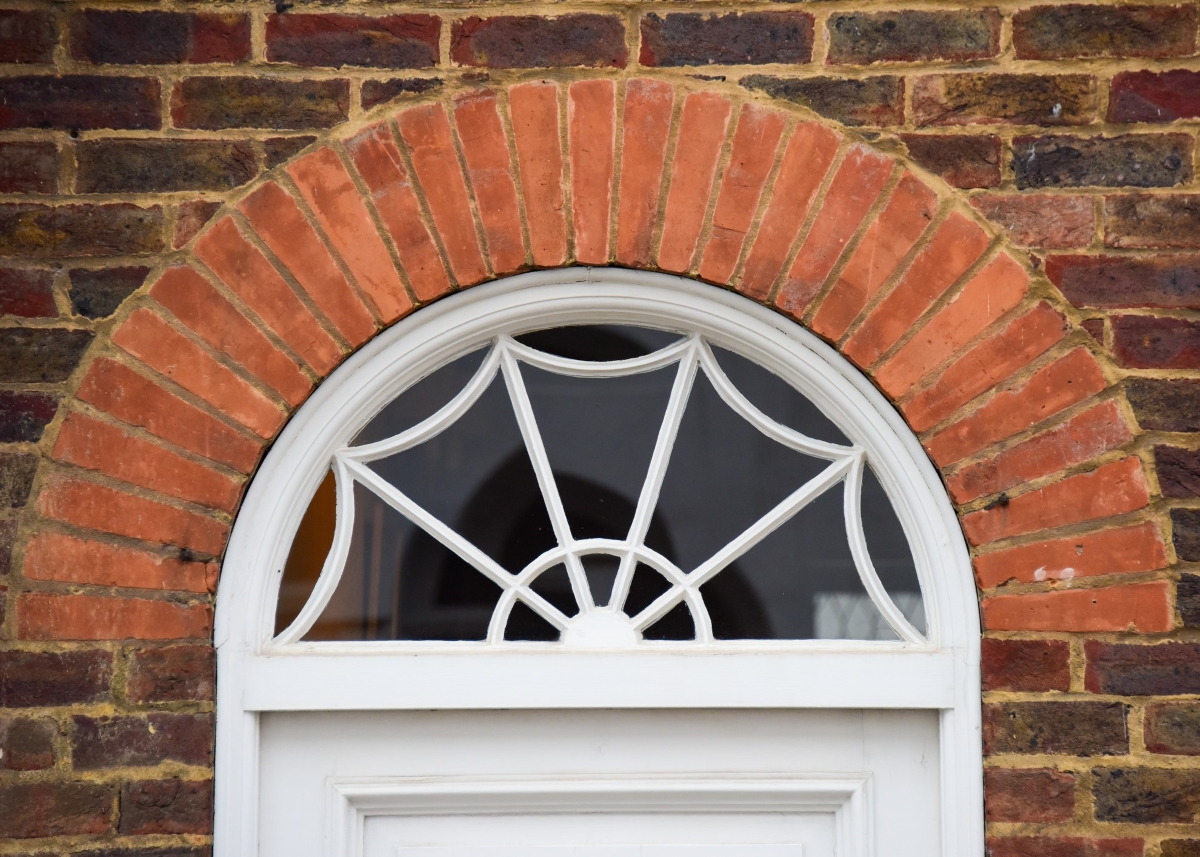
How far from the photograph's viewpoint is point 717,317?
2027 mm

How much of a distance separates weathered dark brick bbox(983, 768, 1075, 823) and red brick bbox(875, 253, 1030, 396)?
2.53 ft

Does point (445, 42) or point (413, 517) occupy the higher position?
point (445, 42)

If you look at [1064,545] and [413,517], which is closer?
[1064,545]

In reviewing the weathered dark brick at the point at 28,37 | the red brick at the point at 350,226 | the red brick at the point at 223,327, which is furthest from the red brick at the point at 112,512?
the weathered dark brick at the point at 28,37

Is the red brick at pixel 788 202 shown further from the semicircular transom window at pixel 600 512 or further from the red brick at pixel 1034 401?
the red brick at pixel 1034 401

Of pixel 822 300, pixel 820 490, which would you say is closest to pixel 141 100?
pixel 822 300

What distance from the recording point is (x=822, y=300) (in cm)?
196

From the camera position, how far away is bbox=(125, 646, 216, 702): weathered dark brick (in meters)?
1.91

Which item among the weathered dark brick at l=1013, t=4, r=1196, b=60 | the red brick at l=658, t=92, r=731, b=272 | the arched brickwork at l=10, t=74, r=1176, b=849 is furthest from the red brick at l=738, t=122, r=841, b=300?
the weathered dark brick at l=1013, t=4, r=1196, b=60

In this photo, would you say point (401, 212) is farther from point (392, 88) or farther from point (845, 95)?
point (845, 95)

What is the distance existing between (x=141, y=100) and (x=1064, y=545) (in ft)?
6.59

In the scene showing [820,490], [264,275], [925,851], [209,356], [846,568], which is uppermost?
[264,275]

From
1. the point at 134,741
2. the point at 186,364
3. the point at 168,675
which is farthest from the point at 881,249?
the point at 134,741

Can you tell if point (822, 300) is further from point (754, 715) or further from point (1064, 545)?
point (754, 715)
